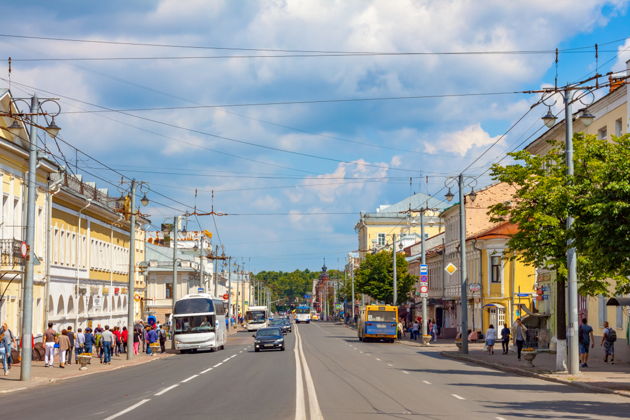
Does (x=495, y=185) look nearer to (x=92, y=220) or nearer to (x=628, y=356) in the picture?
(x=92, y=220)

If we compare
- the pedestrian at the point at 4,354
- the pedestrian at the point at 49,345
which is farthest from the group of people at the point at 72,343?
the pedestrian at the point at 4,354

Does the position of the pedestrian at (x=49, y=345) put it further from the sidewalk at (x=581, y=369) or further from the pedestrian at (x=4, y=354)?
the sidewalk at (x=581, y=369)

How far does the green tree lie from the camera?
303 feet

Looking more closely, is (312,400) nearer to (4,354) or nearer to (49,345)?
(4,354)

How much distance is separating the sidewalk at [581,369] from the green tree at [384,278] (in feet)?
158

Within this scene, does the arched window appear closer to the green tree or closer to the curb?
the curb

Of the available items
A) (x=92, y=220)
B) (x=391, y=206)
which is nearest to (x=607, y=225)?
(x=92, y=220)

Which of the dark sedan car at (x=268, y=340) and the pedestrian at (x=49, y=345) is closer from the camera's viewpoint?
the pedestrian at (x=49, y=345)

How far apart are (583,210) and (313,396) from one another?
8.42 meters

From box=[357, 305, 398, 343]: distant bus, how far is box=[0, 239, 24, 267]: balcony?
32248 millimetres

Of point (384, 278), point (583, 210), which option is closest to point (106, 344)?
point (583, 210)

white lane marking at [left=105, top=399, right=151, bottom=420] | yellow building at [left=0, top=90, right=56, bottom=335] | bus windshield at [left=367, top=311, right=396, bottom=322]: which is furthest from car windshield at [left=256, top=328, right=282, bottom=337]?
white lane marking at [left=105, top=399, right=151, bottom=420]

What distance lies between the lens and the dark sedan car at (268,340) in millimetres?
48781

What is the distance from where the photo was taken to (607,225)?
2130cm
